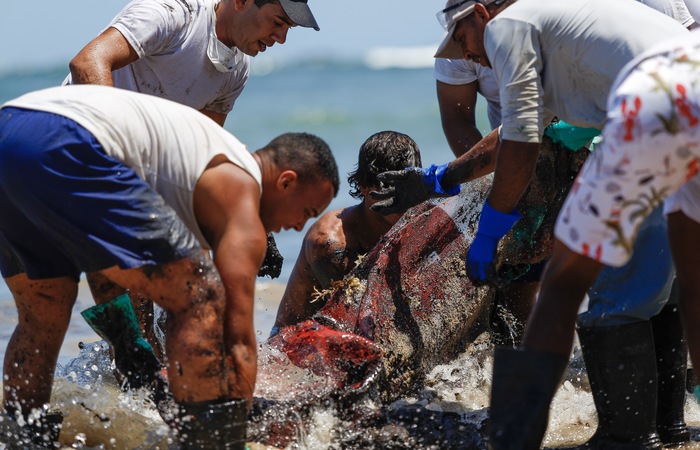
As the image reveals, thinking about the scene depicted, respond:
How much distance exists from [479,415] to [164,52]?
2120 mm

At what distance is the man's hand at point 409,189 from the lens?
13.9ft

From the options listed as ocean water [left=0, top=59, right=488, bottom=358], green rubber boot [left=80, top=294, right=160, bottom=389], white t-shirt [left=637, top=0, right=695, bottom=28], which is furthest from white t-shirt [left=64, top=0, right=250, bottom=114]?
ocean water [left=0, top=59, right=488, bottom=358]

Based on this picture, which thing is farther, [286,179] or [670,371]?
[670,371]

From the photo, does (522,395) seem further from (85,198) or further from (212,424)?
(85,198)

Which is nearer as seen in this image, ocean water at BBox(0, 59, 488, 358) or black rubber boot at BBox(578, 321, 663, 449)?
black rubber boot at BBox(578, 321, 663, 449)

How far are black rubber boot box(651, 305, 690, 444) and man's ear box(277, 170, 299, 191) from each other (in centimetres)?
142

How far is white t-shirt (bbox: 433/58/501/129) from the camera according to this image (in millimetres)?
5016

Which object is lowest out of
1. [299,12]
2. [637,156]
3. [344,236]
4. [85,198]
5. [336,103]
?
[637,156]

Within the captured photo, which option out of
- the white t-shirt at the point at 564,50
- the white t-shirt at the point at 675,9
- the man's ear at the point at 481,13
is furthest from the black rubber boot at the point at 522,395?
the white t-shirt at the point at 675,9

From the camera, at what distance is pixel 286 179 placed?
3188 mm

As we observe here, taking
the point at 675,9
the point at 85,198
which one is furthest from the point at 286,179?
the point at 675,9

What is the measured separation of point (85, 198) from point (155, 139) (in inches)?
10.8

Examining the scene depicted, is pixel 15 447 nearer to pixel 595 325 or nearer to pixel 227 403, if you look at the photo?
pixel 227 403

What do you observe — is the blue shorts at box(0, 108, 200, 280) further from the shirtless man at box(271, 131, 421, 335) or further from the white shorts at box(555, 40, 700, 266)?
the shirtless man at box(271, 131, 421, 335)
